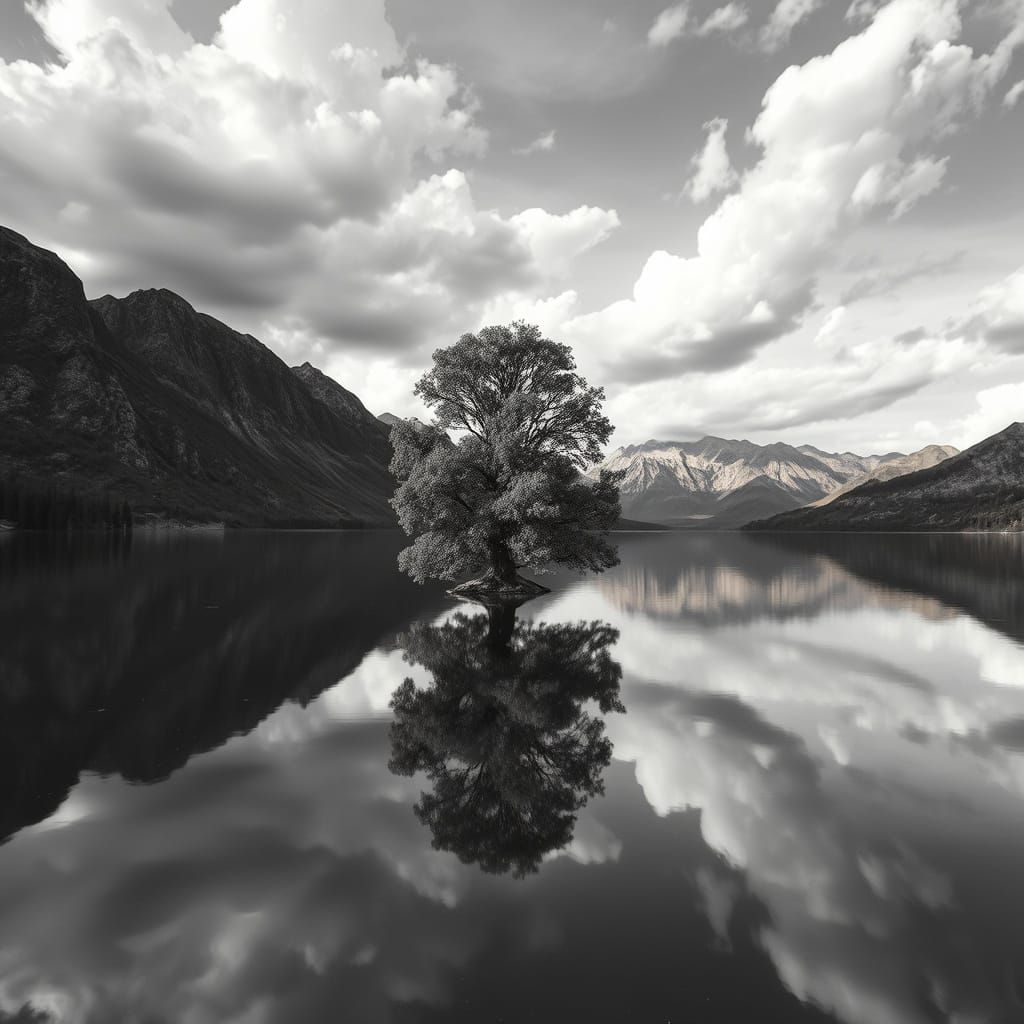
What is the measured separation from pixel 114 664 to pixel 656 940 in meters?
20.7

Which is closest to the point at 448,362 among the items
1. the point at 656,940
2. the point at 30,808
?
the point at 30,808

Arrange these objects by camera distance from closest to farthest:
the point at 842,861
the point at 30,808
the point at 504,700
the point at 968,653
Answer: the point at 842,861
the point at 30,808
the point at 504,700
the point at 968,653

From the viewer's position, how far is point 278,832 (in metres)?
9.98

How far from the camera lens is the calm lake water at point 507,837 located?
659cm

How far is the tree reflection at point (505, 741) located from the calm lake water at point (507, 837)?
97 millimetres

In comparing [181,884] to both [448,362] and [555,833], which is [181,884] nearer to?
[555,833]

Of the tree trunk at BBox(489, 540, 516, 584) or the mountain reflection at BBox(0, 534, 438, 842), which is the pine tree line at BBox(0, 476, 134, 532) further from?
the tree trunk at BBox(489, 540, 516, 584)

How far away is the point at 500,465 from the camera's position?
4344 cm

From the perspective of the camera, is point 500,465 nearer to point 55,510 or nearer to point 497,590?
point 497,590

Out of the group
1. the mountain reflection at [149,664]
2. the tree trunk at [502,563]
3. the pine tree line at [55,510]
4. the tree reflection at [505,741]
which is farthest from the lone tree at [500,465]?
the pine tree line at [55,510]

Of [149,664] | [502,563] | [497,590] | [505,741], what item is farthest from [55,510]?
[505,741]

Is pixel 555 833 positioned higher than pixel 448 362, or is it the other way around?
pixel 448 362

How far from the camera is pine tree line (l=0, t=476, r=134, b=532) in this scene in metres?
157

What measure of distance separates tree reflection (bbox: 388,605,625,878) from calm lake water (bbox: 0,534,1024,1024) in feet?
0.32
